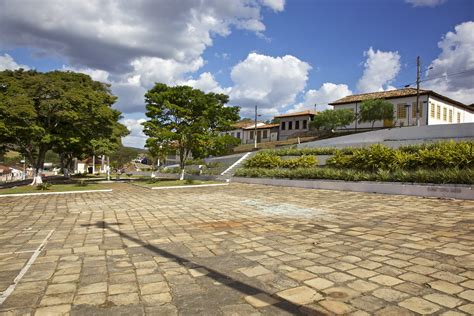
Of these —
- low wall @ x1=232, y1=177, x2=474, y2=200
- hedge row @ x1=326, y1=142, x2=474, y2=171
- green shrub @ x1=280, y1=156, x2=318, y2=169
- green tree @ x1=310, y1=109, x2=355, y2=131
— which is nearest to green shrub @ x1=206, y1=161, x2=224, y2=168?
green shrub @ x1=280, y1=156, x2=318, y2=169

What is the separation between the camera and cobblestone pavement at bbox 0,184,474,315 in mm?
3270

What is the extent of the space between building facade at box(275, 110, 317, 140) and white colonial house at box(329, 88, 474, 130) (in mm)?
5903

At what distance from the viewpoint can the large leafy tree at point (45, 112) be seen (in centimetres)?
1781

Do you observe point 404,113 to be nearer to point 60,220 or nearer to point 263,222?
point 263,222

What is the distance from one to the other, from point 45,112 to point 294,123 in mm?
36306

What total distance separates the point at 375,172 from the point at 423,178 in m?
2.37

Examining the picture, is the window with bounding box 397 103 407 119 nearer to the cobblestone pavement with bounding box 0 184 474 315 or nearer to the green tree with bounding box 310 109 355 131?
the green tree with bounding box 310 109 355 131

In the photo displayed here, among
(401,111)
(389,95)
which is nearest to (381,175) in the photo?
(401,111)

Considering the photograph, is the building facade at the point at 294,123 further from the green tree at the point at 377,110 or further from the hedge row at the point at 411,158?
the hedge row at the point at 411,158

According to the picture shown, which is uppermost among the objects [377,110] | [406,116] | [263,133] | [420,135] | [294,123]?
[294,123]

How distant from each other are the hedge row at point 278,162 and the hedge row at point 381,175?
64 centimetres

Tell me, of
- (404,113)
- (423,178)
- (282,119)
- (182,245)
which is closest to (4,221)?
(182,245)

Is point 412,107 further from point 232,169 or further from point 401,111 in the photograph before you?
→ point 232,169

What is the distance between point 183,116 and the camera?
22875 millimetres
